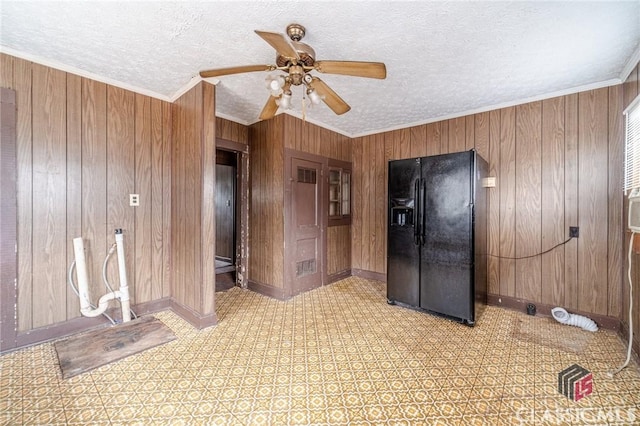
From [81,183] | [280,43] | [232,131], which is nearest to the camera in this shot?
[280,43]

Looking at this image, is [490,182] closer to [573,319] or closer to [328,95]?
[573,319]

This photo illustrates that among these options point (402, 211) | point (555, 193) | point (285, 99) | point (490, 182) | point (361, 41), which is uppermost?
point (361, 41)

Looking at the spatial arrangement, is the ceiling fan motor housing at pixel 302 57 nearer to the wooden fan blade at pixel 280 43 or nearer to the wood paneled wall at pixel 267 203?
the wooden fan blade at pixel 280 43

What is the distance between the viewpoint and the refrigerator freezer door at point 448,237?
2771mm

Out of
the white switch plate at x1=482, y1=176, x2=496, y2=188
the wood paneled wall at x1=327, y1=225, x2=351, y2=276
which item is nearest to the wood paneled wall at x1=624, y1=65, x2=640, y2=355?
the white switch plate at x1=482, y1=176, x2=496, y2=188

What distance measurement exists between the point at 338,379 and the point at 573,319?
2.68 metres

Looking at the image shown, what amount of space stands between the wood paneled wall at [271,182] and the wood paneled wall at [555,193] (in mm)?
2011

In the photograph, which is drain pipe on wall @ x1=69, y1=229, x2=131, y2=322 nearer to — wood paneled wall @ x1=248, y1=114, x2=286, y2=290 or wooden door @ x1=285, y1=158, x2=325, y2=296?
wood paneled wall @ x1=248, y1=114, x2=286, y2=290

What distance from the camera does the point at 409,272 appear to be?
3203mm

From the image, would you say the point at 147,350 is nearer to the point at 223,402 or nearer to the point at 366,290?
the point at 223,402

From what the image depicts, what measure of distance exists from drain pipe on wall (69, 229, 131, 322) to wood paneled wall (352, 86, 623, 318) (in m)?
4.26

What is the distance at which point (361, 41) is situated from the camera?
2068mm

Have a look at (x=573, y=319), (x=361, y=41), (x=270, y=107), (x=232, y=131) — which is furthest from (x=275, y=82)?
(x=573, y=319)

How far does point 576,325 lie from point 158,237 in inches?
187
